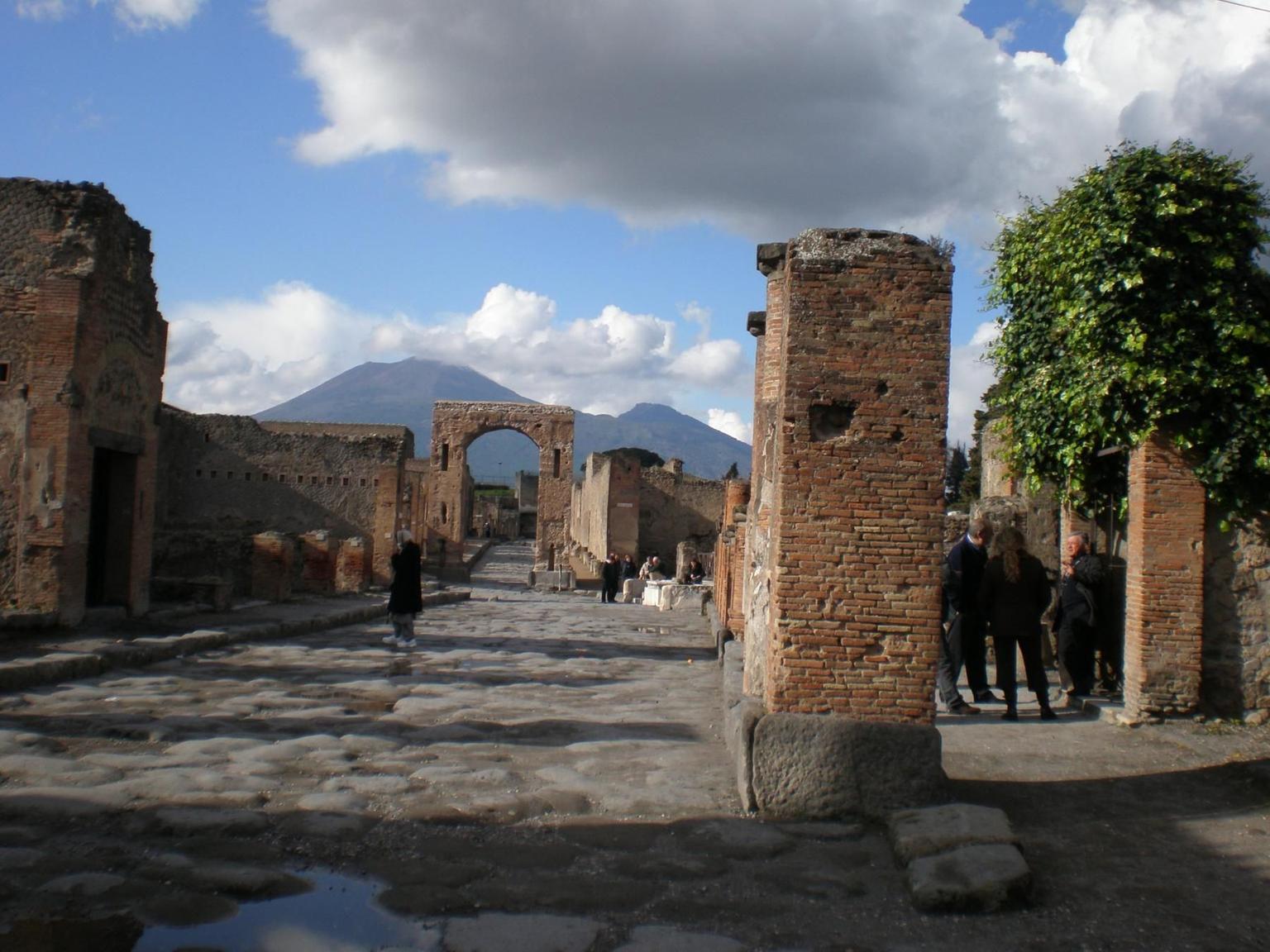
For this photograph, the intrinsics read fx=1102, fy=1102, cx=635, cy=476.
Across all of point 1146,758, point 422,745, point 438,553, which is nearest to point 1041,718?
point 1146,758

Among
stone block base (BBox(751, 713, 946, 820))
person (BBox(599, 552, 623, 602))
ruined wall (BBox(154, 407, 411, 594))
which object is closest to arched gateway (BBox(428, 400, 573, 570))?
ruined wall (BBox(154, 407, 411, 594))

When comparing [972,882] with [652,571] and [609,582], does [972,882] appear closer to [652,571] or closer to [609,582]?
[609,582]

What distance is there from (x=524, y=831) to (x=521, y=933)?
49.2 inches

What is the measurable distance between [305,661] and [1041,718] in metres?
6.73

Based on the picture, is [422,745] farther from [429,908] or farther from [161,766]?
[429,908]

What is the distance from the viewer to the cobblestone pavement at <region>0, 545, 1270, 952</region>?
3879 mm

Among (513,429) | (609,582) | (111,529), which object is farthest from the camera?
(513,429)

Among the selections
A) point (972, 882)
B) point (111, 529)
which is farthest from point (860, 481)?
point (111, 529)

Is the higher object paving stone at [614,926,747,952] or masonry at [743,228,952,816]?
masonry at [743,228,952,816]

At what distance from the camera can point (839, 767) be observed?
5.36 metres

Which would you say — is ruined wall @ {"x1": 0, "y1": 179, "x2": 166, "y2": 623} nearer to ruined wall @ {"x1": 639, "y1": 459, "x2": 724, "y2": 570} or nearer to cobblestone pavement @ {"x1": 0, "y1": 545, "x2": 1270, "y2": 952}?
cobblestone pavement @ {"x1": 0, "y1": 545, "x2": 1270, "y2": 952}

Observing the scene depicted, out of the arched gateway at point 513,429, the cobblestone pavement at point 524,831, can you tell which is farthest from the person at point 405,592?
the arched gateway at point 513,429

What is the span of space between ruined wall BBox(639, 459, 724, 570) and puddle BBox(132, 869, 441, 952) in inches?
1576

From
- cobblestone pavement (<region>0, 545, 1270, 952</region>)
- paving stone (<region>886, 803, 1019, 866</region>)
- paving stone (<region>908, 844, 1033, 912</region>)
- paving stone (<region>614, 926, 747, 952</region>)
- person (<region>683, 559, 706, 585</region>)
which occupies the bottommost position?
paving stone (<region>614, 926, 747, 952</region>)
